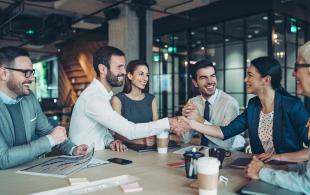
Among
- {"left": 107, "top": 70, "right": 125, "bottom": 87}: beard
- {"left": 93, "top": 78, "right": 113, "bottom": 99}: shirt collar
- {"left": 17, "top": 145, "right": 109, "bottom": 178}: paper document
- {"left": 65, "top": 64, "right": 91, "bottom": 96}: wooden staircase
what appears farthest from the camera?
{"left": 65, "top": 64, "right": 91, "bottom": 96}: wooden staircase

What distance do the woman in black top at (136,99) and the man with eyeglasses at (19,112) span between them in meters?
0.79

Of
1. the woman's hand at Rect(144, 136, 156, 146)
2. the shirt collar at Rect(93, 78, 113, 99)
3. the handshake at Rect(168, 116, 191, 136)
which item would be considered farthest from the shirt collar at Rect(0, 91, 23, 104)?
the handshake at Rect(168, 116, 191, 136)

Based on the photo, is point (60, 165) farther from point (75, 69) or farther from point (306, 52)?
point (75, 69)

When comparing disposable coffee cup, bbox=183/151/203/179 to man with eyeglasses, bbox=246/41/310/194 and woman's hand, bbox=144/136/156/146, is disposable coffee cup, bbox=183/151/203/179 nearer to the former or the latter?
man with eyeglasses, bbox=246/41/310/194

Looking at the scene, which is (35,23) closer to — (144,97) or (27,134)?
(144,97)

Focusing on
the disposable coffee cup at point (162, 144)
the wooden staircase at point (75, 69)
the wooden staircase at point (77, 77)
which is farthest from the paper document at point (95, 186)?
the wooden staircase at point (77, 77)

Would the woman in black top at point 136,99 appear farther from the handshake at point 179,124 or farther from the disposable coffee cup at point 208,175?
the disposable coffee cup at point 208,175

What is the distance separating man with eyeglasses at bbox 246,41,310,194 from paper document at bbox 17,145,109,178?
865 mm

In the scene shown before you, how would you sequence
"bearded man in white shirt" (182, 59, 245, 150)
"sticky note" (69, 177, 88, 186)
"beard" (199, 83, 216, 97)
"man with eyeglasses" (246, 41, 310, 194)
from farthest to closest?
1. "beard" (199, 83, 216, 97)
2. "bearded man in white shirt" (182, 59, 245, 150)
3. "sticky note" (69, 177, 88, 186)
4. "man with eyeglasses" (246, 41, 310, 194)

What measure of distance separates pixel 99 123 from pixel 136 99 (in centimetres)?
64

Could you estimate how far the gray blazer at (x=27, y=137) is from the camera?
171 centimetres

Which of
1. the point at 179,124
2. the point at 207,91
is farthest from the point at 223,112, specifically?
the point at 179,124

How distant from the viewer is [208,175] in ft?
4.03

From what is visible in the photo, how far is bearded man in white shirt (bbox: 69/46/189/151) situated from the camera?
2.22m
